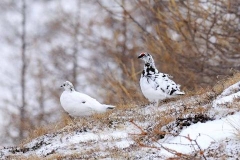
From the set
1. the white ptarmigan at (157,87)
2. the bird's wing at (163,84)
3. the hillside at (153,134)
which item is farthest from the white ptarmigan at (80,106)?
the bird's wing at (163,84)

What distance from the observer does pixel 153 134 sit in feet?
25.8

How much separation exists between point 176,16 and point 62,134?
698 centimetres

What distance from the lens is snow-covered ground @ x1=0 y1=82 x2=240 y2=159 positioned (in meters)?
6.89

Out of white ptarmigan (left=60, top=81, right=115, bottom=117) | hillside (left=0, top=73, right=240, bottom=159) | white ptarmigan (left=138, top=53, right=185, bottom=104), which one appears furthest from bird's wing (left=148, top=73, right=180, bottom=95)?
white ptarmigan (left=60, top=81, right=115, bottom=117)

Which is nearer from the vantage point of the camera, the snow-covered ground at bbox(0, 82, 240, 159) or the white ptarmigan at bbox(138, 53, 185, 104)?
the snow-covered ground at bbox(0, 82, 240, 159)

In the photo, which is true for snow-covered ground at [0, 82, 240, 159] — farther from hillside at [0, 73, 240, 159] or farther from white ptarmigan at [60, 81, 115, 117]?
white ptarmigan at [60, 81, 115, 117]

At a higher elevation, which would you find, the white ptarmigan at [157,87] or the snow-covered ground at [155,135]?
the white ptarmigan at [157,87]

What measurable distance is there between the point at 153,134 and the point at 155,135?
46 mm

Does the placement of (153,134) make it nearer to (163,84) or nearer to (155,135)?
(155,135)

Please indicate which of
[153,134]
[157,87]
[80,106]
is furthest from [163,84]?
[153,134]

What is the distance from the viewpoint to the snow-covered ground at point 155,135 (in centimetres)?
689

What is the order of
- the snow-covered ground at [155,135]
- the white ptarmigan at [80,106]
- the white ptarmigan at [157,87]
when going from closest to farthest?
the snow-covered ground at [155,135]
the white ptarmigan at [80,106]
the white ptarmigan at [157,87]

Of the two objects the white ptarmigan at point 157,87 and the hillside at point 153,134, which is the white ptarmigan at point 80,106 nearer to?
the hillside at point 153,134

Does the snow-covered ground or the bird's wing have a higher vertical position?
the bird's wing
